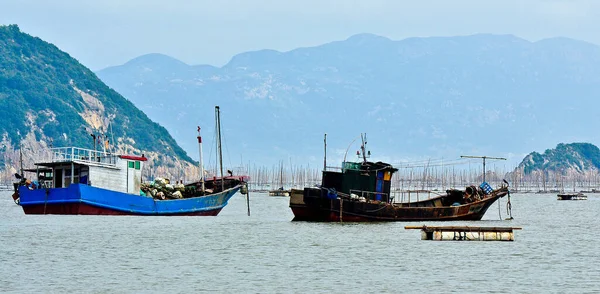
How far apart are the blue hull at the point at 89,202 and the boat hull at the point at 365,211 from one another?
1144cm

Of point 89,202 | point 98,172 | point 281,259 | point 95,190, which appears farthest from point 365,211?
point 98,172

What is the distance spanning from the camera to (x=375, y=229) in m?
66.7

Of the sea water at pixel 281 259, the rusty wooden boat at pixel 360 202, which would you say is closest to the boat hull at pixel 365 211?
the rusty wooden boat at pixel 360 202

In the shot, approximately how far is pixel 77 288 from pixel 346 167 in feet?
109

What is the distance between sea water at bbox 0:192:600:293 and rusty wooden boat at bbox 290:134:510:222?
39.9 inches

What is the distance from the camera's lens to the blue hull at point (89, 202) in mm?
74625

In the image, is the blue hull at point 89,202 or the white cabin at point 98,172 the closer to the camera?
the blue hull at point 89,202

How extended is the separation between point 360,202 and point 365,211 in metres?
0.69

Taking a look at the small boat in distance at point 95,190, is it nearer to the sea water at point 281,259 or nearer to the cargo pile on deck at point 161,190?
the cargo pile on deck at point 161,190

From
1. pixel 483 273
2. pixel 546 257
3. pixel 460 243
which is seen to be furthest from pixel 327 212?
pixel 483 273

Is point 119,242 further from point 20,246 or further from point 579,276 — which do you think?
point 579,276

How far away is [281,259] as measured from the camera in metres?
51.8

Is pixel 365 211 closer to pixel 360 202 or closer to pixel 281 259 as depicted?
pixel 360 202

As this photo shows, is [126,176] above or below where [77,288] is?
above
